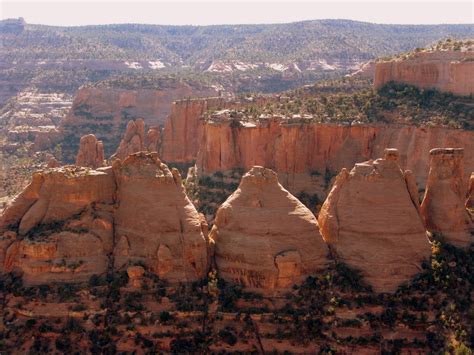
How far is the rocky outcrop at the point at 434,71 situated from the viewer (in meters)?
56.7

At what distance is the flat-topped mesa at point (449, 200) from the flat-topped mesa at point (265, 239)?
6.61 m

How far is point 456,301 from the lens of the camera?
117ft

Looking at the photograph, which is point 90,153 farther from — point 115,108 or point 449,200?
point 115,108

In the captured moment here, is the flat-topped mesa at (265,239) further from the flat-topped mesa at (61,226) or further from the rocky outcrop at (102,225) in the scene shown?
the flat-topped mesa at (61,226)

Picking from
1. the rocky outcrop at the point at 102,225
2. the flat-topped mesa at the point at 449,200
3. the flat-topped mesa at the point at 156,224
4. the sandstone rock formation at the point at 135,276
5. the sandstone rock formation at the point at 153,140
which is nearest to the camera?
the sandstone rock formation at the point at 135,276

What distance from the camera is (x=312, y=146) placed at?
2229 inches

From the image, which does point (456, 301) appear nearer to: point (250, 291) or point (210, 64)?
point (250, 291)

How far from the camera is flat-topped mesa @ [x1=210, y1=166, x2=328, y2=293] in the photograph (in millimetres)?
36188

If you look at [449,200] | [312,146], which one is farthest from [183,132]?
[449,200]

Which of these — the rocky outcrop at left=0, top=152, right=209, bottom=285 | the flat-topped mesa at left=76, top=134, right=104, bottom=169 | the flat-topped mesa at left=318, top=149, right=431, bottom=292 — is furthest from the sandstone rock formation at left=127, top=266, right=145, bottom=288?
the flat-topped mesa at left=76, top=134, right=104, bottom=169

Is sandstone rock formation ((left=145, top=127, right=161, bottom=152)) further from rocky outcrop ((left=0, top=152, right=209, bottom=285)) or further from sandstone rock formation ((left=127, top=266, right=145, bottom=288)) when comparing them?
sandstone rock formation ((left=127, top=266, right=145, bottom=288))

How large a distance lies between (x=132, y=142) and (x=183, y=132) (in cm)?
→ 502

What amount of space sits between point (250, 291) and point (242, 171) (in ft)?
74.4

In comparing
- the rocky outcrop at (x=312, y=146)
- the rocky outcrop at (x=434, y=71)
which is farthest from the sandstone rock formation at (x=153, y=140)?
the rocky outcrop at (x=434, y=71)
